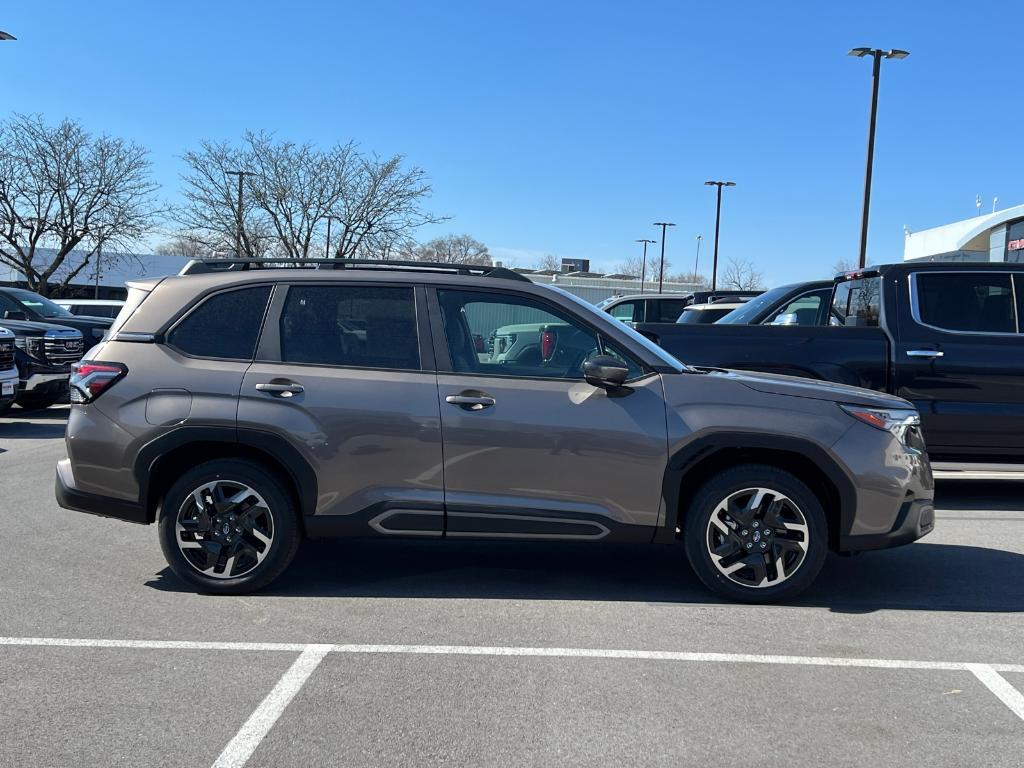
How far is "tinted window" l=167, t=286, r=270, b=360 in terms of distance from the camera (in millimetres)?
5352

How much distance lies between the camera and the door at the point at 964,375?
779 centimetres

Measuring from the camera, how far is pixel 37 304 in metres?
15.9

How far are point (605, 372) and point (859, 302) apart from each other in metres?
4.63

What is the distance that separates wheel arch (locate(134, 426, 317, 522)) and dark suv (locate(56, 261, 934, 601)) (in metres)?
0.01

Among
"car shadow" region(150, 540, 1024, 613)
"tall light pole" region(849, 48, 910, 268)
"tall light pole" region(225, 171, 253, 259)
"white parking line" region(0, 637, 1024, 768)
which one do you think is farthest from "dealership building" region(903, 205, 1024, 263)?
"tall light pole" region(225, 171, 253, 259)

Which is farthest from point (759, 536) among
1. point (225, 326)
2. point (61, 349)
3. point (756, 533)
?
point (61, 349)

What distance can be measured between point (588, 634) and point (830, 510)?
5.30 ft

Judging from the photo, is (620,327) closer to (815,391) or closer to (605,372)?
(605,372)

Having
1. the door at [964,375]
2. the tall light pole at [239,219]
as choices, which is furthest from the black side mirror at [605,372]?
the tall light pole at [239,219]

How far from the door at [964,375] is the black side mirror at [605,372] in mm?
3895

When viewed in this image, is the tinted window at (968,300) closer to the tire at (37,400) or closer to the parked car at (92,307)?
the tire at (37,400)

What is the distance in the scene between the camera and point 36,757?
3.37 metres

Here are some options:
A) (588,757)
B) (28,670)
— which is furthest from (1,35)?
(588,757)

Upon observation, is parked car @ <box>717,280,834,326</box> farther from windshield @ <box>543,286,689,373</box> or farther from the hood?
windshield @ <box>543,286,689,373</box>
